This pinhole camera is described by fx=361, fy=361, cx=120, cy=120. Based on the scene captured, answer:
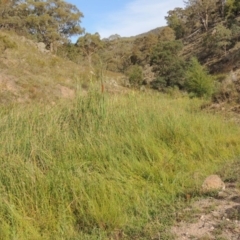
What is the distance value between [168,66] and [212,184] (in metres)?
23.9

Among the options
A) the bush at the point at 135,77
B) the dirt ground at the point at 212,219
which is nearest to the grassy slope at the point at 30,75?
the bush at the point at 135,77

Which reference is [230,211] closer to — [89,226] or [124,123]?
[89,226]

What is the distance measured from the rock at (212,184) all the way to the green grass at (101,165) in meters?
0.12

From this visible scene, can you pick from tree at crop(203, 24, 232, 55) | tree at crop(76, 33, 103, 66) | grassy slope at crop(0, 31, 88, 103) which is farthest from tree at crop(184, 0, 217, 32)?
grassy slope at crop(0, 31, 88, 103)

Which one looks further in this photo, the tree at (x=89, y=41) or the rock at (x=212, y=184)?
the tree at (x=89, y=41)

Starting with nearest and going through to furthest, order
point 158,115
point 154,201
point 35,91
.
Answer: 1. point 154,201
2. point 158,115
3. point 35,91

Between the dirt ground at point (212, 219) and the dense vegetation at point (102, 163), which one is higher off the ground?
the dense vegetation at point (102, 163)

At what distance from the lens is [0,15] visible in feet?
98.3

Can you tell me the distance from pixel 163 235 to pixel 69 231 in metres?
0.77

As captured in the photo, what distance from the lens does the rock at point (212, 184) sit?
11.6 feet

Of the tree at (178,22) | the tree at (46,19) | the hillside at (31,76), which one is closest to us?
the hillside at (31,76)

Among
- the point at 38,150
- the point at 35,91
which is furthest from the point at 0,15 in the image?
the point at 38,150

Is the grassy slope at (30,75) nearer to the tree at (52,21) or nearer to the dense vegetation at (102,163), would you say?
the dense vegetation at (102,163)

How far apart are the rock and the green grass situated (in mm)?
122
